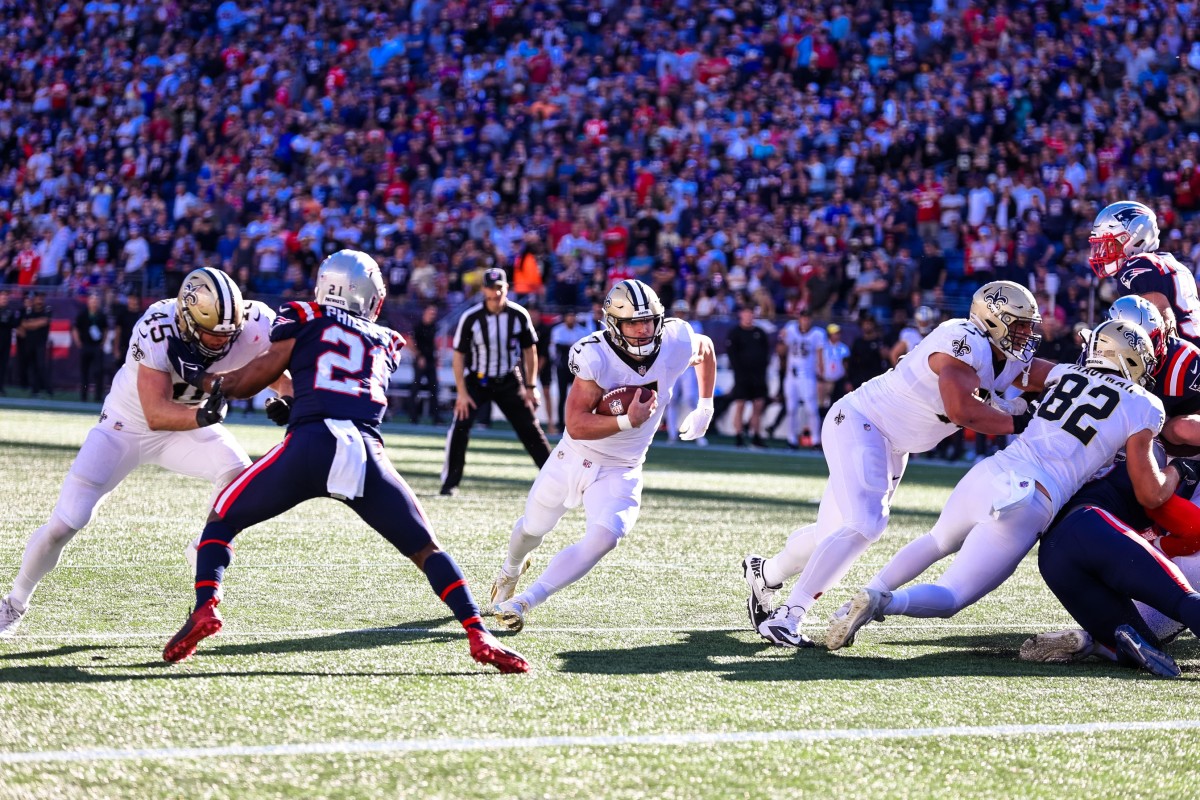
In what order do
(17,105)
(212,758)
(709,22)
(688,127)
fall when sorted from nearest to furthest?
(212,758) < (688,127) < (709,22) < (17,105)

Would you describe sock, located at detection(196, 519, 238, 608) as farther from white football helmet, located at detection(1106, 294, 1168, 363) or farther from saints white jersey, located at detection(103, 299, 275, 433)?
white football helmet, located at detection(1106, 294, 1168, 363)

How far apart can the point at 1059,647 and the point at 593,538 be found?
5.97 ft

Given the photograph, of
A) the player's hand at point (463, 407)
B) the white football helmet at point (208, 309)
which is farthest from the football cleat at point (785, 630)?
the player's hand at point (463, 407)

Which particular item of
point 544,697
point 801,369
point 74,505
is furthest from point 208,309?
point 801,369

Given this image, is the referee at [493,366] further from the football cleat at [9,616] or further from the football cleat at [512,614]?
the football cleat at [9,616]

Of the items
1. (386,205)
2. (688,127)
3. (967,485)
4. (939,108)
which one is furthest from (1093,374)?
(386,205)

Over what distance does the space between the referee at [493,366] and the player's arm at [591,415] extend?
16.4 feet

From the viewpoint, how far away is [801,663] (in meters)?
5.71

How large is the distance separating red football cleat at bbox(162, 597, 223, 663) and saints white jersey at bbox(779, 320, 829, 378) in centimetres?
1438

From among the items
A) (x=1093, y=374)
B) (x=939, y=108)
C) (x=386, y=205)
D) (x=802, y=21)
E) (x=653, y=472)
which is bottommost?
(x=653, y=472)

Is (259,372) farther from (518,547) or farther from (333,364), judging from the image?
(518,547)

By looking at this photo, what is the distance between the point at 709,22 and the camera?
2575 cm

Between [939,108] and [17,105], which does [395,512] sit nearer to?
[939,108]

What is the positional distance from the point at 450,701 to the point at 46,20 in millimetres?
31064
